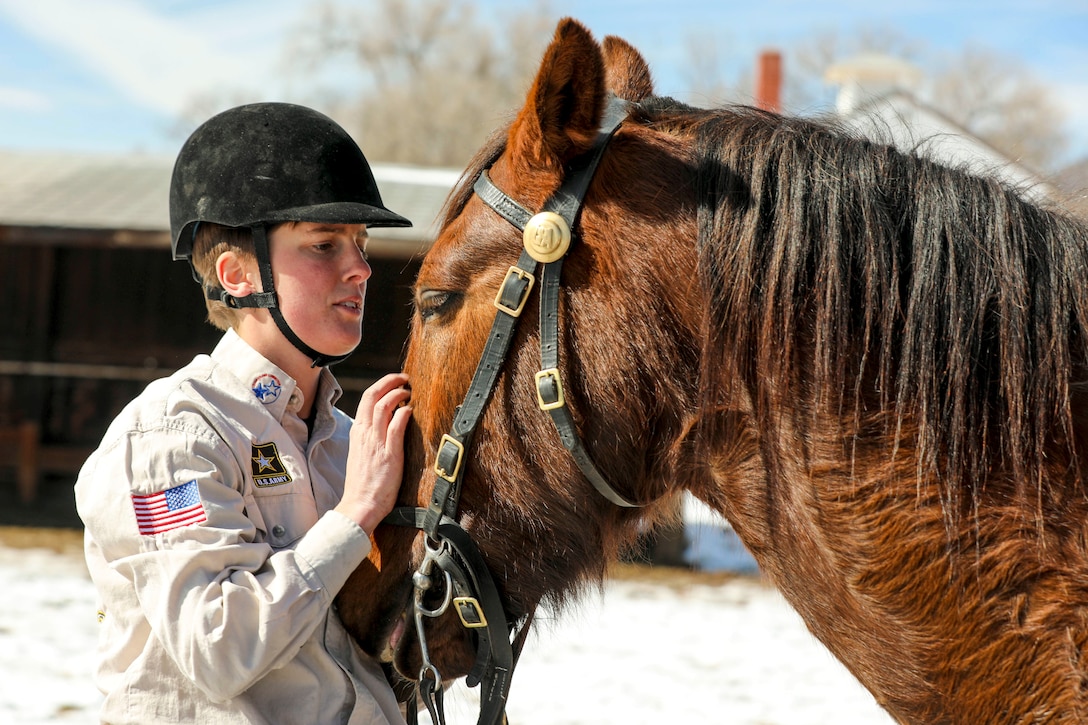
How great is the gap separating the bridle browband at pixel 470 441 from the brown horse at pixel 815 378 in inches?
0.8

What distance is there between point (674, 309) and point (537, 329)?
250 mm

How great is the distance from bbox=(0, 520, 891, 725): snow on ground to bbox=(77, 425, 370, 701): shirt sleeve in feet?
8.47

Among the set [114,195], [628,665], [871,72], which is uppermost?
[871,72]

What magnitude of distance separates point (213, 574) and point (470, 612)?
18.9 inches

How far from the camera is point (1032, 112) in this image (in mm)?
35219

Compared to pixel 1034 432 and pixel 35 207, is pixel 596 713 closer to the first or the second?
pixel 1034 432

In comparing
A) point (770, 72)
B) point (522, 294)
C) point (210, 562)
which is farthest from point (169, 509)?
point (770, 72)

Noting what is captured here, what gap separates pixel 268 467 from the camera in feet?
6.40

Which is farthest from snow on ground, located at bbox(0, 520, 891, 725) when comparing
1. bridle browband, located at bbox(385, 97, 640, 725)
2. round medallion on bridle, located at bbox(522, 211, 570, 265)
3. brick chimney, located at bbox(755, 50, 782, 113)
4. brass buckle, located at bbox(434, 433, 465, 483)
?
brick chimney, located at bbox(755, 50, 782, 113)

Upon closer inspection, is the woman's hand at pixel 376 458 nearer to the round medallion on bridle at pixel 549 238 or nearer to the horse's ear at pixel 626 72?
the round medallion on bridle at pixel 549 238

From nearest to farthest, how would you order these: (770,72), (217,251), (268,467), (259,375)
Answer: (268,467), (259,375), (217,251), (770,72)

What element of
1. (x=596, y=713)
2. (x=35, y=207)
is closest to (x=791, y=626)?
(x=596, y=713)

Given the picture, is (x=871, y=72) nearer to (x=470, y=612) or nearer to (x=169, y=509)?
(x=470, y=612)

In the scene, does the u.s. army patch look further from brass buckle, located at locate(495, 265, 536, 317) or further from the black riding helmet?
brass buckle, located at locate(495, 265, 536, 317)
